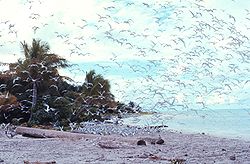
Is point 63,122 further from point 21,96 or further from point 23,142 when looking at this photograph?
point 23,142

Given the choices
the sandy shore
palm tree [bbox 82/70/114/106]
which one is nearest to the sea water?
palm tree [bbox 82/70/114/106]

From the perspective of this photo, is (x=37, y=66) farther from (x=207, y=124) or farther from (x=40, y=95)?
(x=207, y=124)

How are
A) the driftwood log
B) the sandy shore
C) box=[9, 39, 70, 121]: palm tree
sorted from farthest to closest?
box=[9, 39, 70, 121]: palm tree
the driftwood log
the sandy shore

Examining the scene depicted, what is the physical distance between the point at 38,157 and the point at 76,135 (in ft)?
16.5

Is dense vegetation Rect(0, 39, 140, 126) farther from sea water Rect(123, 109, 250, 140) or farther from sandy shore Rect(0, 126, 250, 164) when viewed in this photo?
sandy shore Rect(0, 126, 250, 164)

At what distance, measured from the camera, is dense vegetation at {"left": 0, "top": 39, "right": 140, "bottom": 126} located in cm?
2867

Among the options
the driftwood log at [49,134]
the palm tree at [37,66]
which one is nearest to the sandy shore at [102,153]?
the driftwood log at [49,134]

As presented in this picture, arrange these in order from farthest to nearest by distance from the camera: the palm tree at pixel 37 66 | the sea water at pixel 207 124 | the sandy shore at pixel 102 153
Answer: the palm tree at pixel 37 66 → the sea water at pixel 207 124 → the sandy shore at pixel 102 153

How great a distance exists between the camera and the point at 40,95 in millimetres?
32031

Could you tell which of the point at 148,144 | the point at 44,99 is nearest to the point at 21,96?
the point at 44,99

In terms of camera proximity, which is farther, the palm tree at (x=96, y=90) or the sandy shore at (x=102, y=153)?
the palm tree at (x=96, y=90)

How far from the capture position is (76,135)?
51.9ft

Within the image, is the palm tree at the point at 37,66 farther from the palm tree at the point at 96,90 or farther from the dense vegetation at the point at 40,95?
the palm tree at the point at 96,90

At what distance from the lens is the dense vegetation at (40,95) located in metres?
28.7
